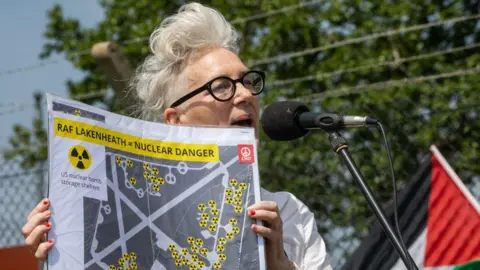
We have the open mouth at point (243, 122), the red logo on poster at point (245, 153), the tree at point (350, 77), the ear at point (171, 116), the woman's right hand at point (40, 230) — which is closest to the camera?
the woman's right hand at point (40, 230)

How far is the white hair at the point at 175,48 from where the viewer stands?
3.37 metres

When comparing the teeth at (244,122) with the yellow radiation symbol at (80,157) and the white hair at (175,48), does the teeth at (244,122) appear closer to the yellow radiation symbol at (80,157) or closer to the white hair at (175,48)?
the white hair at (175,48)

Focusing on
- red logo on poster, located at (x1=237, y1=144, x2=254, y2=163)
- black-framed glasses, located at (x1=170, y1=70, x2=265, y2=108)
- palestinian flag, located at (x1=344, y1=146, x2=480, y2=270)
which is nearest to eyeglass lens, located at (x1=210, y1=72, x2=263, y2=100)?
black-framed glasses, located at (x1=170, y1=70, x2=265, y2=108)

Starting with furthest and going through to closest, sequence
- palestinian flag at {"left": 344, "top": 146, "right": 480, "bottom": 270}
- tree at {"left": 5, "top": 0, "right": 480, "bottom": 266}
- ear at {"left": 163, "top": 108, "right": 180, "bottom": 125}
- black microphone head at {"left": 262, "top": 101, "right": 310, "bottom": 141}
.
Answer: tree at {"left": 5, "top": 0, "right": 480, "bottom": 266}, palestinian flag at {"left": 344, "top": 146, "right": 480, "bottom": 270}, ear at {"left": 163, "top": 108, "right": 180, "bottom": 125}, black microphone head at {"left": 262, "top": 101, "right": 310, "bottom": 141}

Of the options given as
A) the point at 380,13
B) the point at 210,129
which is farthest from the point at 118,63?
the point at 380,13

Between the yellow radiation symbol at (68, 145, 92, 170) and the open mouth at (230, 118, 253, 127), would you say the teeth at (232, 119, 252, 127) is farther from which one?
the yellow radiation symbol at (68, 145, 92, 170)

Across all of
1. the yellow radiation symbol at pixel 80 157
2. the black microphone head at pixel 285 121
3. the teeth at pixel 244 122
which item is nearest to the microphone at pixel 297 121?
the black microphone head at pixel 285 121

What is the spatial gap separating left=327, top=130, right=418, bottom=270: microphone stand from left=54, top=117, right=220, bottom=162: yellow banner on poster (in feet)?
1.09

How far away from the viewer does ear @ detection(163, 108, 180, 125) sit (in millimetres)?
3305

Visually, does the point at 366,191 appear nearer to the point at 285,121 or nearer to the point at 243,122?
the point at 285,121

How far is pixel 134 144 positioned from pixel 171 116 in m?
0.70

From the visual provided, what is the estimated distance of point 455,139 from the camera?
5.55 meters

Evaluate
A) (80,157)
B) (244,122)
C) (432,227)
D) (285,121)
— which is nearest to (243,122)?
(244,122)

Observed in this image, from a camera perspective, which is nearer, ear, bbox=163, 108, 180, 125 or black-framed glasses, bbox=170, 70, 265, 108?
black-framed glasses, bbox=170, 70, 265, 108
